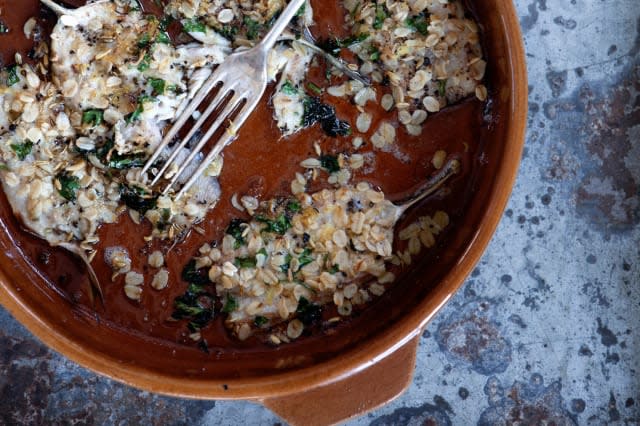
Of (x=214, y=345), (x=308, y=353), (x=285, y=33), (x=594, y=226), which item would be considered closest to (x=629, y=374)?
(x=594, y=226)

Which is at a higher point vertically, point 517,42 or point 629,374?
point 517,42

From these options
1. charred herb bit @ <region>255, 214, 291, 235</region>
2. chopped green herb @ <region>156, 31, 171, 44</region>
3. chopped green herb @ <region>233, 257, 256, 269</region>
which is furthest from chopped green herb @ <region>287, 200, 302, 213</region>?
chopped green herb @ <region>156, 31, 171, 44</region>

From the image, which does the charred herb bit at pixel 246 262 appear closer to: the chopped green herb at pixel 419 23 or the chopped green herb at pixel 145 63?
the chopped green herb at pixel 145 63

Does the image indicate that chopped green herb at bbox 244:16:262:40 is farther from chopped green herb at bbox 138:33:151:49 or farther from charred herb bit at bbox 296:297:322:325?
charred herb bit at bbox 296:297:322:325

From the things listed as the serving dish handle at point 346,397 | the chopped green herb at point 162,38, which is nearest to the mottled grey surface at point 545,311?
the serving dish handle at point 346,397

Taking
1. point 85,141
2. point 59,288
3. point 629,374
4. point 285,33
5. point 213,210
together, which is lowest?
point 629,374

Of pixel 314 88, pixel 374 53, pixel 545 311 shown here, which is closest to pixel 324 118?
pixel 314 88

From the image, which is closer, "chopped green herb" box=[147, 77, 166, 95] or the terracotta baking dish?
the terracotta baking dish

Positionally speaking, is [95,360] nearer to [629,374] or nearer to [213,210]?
[213,210]
